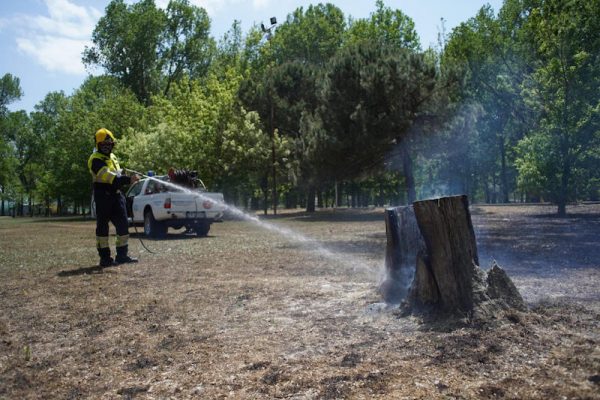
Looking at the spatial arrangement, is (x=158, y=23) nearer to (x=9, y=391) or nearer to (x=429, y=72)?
(x=429, y=72)

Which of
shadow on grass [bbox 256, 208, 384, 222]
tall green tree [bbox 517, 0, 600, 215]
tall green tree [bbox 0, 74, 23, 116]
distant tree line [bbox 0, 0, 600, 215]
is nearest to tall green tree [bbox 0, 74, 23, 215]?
tall green tree [bbox 0, 74, 23, 116]

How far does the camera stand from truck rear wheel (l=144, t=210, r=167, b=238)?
16.9 metres

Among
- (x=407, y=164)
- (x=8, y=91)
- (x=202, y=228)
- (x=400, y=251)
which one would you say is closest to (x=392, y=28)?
(x=407, y=164)

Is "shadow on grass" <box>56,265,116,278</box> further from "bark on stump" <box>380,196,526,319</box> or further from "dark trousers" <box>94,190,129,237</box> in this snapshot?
"bark on stump" <box>380,196,526,319</box>

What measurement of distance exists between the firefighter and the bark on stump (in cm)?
608

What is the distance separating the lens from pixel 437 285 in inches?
202

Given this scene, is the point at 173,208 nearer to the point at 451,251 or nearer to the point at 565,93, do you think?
the point at 451,251

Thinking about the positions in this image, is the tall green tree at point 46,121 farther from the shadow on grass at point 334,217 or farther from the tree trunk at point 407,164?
the tree trunk at point 407,164

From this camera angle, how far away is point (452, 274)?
5.01 meters

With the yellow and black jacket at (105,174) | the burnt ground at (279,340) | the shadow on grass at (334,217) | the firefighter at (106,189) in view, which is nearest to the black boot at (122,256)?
the firefighter at (106,189)

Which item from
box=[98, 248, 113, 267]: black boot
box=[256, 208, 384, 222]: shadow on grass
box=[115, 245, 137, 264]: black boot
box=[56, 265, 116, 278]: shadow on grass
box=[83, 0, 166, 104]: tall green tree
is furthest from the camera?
box=[83, 0, 166, 104]: tall green tree

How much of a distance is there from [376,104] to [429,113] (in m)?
3.08

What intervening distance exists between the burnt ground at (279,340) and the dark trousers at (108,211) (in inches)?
50.3

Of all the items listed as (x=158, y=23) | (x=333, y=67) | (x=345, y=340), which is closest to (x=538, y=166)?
(x=333, y=67)
